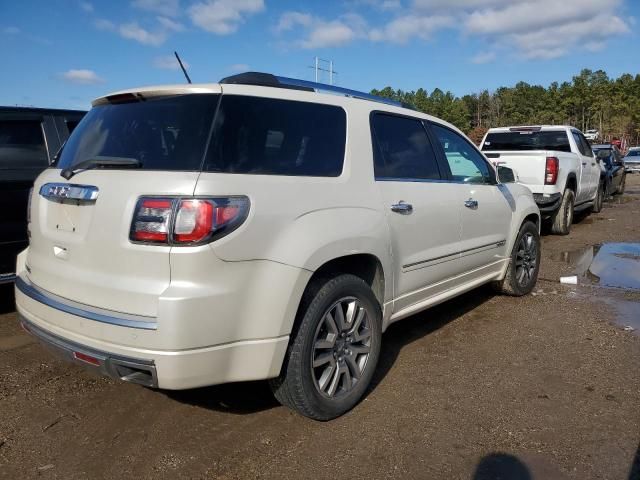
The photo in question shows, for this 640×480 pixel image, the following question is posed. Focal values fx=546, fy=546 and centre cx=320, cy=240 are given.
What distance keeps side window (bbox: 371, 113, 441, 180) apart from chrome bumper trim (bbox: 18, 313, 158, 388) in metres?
1.79

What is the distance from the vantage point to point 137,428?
3.02 metres

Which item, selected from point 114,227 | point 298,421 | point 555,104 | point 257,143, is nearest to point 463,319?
point 298,421

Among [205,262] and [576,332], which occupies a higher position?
[205,262]

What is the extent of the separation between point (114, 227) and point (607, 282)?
18.7ft

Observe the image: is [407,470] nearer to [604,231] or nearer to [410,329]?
[410,329]

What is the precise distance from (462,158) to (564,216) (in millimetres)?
5711

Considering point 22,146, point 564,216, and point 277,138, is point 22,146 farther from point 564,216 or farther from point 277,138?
point 564,216

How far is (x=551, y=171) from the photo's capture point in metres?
8.55

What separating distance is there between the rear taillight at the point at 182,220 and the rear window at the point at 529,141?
8.62 meters

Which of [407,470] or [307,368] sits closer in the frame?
[407,470]

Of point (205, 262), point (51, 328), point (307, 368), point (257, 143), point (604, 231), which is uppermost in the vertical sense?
point (257, 143)

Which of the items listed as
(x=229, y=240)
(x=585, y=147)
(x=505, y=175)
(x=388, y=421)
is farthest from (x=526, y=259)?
(x=585, y=147)

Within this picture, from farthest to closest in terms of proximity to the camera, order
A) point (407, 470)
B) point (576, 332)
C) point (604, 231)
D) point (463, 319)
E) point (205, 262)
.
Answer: point (604, 231), point (463, 319), point (576, 332), point (407, 470), point (205, 262)

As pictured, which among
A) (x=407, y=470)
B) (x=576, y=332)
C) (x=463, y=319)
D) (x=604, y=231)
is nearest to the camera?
(x=407, y=470)
